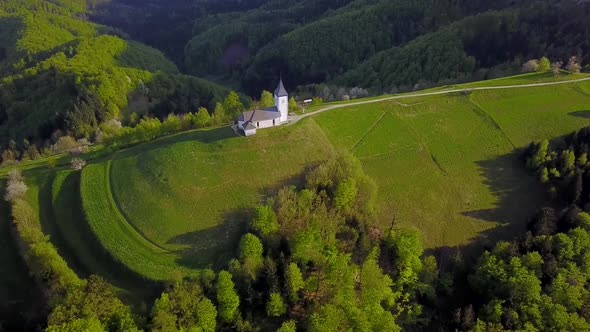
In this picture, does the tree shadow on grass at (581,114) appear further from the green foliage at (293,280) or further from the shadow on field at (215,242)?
the shadow on field at (215,242)

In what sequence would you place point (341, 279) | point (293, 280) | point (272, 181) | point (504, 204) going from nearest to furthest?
1. point (293, 280)
2. point (341, 279)
3. point (272, 181)
4. point (504, 204)

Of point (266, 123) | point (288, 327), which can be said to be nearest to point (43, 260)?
point (288, 327)

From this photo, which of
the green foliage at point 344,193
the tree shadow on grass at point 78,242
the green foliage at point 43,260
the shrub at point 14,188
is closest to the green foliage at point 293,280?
the green foliage at point 344,193

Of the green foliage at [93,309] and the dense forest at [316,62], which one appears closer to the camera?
the green foliage at [93,309]

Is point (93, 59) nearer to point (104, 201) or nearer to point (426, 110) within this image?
point (104, 201)

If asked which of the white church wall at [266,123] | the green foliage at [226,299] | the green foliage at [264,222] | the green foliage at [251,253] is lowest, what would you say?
the green foliage at [226,299]

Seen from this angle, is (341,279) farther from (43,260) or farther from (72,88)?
(72,88)

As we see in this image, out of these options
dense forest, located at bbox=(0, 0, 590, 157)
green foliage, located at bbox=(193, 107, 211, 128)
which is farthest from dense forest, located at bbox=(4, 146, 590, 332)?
dense forest, located at bbox=(0, 0, 590, 157)
